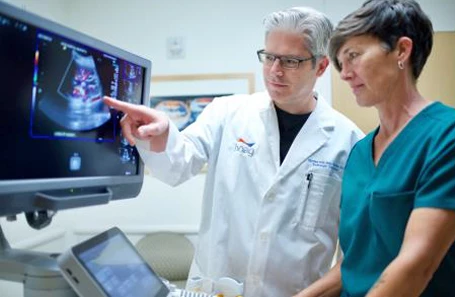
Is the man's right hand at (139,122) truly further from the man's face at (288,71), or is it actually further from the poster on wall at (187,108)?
the poster on wall at (187,108)

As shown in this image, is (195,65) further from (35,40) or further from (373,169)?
(35,40)

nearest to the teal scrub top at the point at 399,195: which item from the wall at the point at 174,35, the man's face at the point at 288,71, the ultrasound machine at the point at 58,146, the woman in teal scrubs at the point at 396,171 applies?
the woman in teal scrubs at the point at 396,171

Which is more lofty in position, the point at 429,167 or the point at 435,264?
the point at 429,167

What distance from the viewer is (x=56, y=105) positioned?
0.69 m

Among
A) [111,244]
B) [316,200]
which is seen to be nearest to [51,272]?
[111,244]

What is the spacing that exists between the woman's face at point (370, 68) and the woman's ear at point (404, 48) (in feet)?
0.04

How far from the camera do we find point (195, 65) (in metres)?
2.77

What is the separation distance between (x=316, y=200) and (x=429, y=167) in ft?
1.54

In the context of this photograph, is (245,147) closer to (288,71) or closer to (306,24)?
(288,71)

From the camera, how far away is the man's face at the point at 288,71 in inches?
49.0

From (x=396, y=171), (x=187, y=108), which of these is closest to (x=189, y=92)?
(x=187, y=108)

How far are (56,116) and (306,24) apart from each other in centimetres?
84

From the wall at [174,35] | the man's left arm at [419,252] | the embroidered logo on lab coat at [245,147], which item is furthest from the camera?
the wall at [174,35]

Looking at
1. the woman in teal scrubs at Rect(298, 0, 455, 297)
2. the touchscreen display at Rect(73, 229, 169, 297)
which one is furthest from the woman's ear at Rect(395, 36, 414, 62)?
the touchscreen display at Rect(73, 229, 169, 297)
